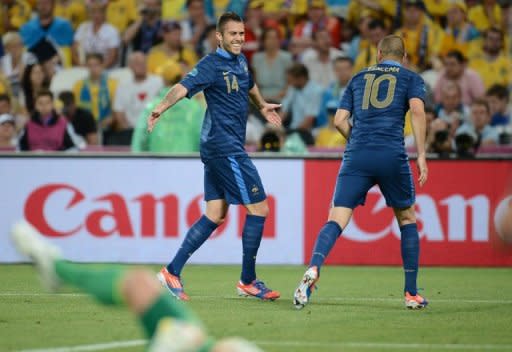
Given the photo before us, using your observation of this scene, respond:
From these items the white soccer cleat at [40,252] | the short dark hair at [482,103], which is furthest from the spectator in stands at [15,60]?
the white soccer cleat at [40,252]

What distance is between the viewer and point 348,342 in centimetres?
725

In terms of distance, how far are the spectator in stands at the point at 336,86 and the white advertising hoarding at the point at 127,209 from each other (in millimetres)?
3151

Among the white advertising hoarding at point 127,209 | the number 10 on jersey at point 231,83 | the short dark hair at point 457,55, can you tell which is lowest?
the white advertising hoarding at point 127,209

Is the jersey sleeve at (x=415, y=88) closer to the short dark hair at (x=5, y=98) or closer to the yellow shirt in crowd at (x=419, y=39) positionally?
the yellow shirt in crowd at (x=419, y=39)

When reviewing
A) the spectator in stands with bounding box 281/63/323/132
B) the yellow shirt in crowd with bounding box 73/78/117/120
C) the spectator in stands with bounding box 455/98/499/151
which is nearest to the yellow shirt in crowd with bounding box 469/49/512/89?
the spectator in stands with bounding box 455/98/499/151

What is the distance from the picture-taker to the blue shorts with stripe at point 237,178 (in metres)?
9.74

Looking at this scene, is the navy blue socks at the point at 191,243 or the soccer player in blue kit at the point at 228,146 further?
the navy blue socks at the point at 191,243

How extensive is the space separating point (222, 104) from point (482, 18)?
31.2 ft

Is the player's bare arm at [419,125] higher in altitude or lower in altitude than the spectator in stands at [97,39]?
lower

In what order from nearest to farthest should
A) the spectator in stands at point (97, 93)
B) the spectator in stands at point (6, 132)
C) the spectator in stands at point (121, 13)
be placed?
the spectator in stands at point (6, 132)
the spectator in stands at point (97, 93)
the spectator in stands at point (121, 13)

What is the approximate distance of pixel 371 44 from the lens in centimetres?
1738

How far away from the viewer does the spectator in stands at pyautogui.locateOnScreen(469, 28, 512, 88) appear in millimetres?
17359

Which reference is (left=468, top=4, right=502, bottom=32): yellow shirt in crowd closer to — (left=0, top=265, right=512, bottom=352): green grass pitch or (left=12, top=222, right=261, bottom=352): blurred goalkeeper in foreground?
(left=0, top=265, right=512, bottom=352): green grass pitch

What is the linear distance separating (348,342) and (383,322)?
1.11 metres
